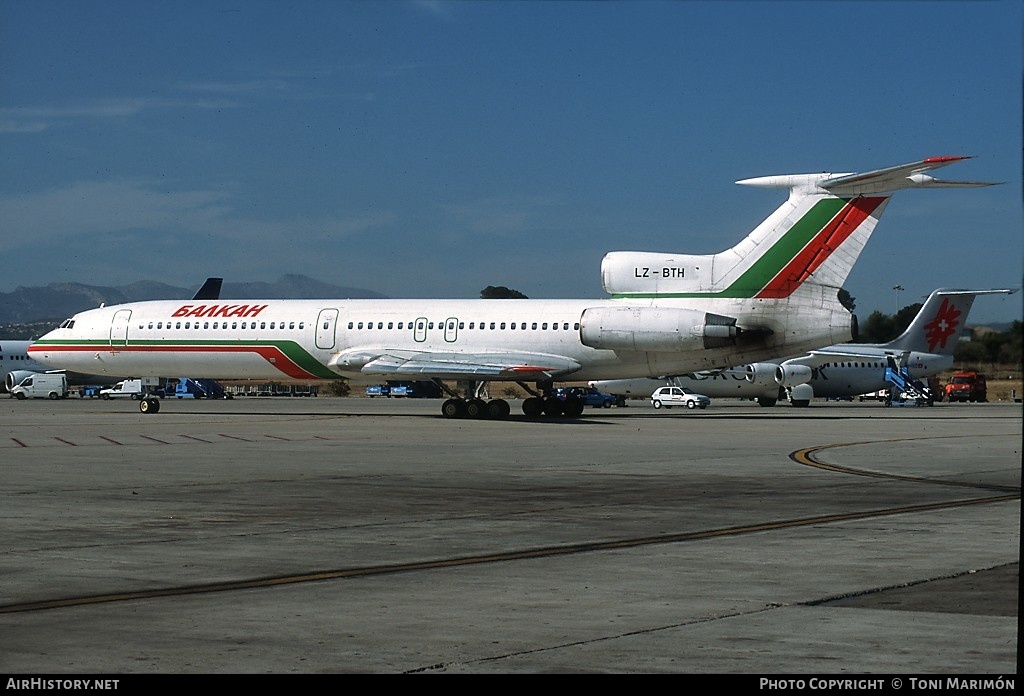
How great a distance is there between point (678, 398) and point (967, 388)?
111ft

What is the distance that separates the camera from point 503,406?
154ft

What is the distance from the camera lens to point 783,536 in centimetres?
1438

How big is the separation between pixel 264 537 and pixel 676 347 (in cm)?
3199

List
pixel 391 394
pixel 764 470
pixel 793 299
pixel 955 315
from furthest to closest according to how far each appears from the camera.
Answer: pixel 391 394
pixel 955 315
pixel 793 299
pixel 764 470

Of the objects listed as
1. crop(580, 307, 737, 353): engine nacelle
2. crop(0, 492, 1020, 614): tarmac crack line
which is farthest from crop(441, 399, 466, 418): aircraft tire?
crop(0, 492, 1020, 614): tarmac crack line

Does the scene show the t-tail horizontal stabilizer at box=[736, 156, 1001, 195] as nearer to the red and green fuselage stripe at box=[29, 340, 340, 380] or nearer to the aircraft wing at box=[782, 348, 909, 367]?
the red and green fuselage stripe at box=[29, 340, 340, 380]

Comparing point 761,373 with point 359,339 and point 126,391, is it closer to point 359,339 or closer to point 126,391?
point 359,339

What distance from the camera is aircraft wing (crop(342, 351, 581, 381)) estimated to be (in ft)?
151

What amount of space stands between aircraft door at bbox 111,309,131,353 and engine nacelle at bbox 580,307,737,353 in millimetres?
19300

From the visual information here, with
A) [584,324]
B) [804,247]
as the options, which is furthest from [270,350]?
[804,247]

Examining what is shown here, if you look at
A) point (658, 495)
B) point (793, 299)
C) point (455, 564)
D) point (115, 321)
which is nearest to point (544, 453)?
point (658, 495)

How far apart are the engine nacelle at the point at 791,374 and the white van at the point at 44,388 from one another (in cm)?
5065

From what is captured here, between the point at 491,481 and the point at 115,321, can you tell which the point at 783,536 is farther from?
the point at 115,321

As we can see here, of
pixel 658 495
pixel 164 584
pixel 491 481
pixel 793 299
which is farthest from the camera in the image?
→ pixel 793 299
